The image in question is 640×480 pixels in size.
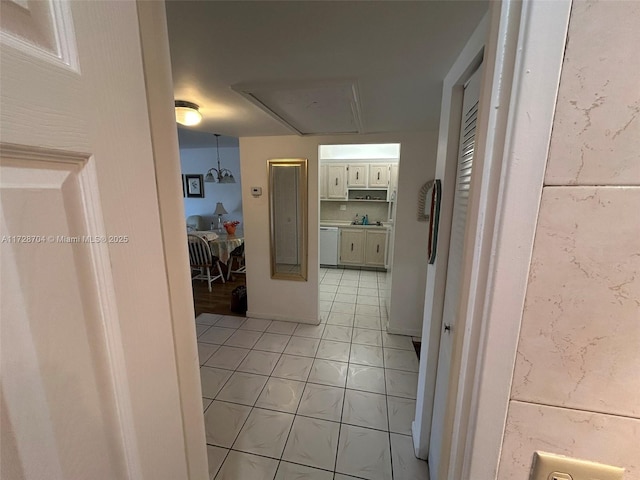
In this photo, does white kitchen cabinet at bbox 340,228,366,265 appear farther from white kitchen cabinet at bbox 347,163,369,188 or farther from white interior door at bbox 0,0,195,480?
white interior door at bbox 0,0,195,480

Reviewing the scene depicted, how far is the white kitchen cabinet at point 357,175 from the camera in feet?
16.6

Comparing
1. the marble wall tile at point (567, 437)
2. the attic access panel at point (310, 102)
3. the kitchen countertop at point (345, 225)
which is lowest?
the kitchen countertop at point (345, 225)

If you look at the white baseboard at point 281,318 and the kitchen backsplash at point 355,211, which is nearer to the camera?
the white baseboard at point 281,318

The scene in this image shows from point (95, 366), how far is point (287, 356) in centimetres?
242

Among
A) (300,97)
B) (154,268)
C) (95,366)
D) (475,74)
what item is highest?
(300,97)

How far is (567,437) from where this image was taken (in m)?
0.43

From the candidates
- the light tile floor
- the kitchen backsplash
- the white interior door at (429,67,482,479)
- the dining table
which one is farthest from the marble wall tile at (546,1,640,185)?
the kitchen backsplash

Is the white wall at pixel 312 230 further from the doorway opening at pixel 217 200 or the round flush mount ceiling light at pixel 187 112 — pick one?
the doorway opening at pixel 217 200

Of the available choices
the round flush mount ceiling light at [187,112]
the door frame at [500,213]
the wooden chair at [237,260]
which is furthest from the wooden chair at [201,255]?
the door frame at [500,213]

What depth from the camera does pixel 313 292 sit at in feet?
10.3

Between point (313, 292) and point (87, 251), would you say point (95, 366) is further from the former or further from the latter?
point (313, 292)

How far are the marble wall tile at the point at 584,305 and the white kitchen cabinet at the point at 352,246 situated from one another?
473 cm

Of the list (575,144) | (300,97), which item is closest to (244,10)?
(300,97)

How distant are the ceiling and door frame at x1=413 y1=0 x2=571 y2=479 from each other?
0.61 m
